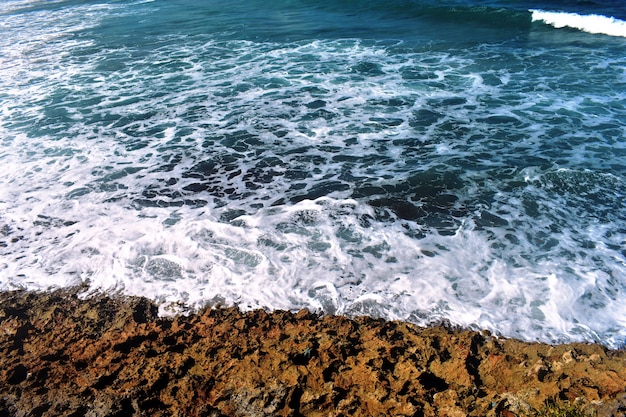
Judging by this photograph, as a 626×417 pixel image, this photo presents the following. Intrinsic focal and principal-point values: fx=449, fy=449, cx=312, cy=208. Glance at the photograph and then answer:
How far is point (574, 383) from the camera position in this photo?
3.94 m

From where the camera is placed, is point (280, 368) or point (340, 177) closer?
point (280, 368)

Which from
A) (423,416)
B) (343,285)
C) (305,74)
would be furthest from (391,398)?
(305,74)

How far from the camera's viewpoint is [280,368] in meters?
4.19

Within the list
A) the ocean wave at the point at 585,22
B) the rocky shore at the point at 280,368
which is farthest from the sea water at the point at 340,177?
the rocky shore at the point at 280,368

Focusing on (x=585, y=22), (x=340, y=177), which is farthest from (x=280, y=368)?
(x=585, y=22)

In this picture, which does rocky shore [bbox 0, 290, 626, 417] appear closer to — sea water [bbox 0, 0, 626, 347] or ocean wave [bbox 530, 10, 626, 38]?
sea water [bbox 0, 0, 626, 347]

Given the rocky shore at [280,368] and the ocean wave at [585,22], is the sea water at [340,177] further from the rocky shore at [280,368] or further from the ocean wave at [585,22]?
the rocky shore at [280,368]

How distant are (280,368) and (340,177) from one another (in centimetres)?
443

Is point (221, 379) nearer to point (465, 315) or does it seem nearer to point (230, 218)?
point (465, 315)

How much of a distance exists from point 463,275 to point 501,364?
1596 mm

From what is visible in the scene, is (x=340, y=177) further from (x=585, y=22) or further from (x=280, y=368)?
(x=585, y=22)

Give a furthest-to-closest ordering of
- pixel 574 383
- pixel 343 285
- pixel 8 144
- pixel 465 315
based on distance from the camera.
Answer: pixel 8 144 → pixel 343 285 → pixel 465 315 → pixel 574 383

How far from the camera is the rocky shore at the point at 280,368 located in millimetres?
3801

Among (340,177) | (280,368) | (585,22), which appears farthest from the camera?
(585,22)
